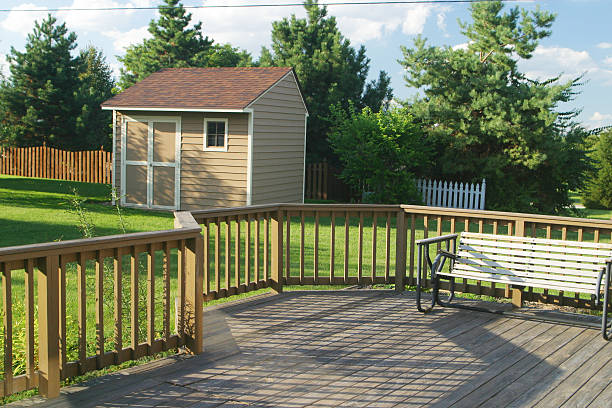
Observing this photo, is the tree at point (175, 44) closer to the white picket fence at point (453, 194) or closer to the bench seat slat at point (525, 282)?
the white picket fence at point (453, 194)

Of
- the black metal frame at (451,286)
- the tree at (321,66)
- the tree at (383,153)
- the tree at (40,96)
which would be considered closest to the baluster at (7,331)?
the black metal frame at (451,286)

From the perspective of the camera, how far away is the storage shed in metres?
15.7

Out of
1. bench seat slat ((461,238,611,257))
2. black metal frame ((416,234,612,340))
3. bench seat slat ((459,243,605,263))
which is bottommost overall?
black metal frame ((416,234,612,340))

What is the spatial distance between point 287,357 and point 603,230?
11.2 feet

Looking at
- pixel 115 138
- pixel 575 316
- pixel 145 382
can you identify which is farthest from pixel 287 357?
pixel 115 138

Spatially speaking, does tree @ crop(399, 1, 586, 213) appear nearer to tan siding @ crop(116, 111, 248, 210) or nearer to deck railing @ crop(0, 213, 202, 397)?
tan siding @ crop(116, 111, 248, 210)

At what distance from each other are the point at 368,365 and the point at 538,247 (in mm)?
2361

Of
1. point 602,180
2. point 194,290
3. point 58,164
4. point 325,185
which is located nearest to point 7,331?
point 194,290

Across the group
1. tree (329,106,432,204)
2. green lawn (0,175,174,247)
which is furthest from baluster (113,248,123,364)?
Result: tree (329,106,432,204)

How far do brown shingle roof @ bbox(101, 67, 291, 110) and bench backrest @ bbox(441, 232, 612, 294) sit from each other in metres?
9.83

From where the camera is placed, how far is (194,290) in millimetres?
4594

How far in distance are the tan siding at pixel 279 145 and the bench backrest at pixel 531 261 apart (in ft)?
32.8

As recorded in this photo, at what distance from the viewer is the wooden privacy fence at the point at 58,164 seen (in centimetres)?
2386

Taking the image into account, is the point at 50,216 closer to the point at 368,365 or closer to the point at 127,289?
the point at 127,289
